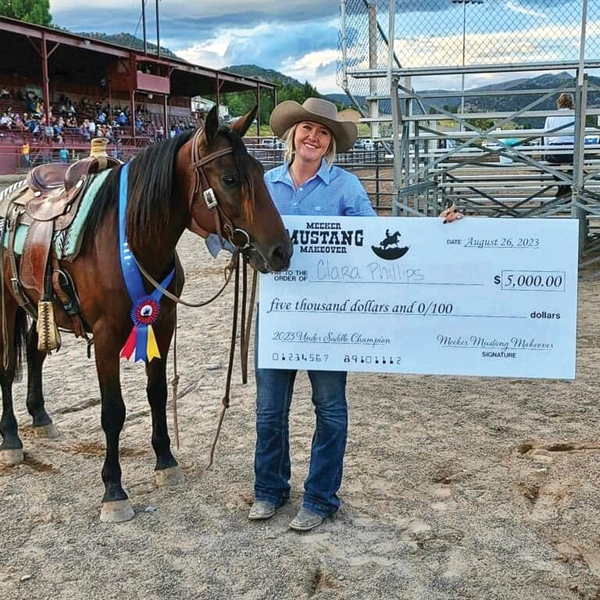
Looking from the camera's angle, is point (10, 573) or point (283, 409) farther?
point (283, 409)

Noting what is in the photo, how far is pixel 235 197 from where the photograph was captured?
114 inches

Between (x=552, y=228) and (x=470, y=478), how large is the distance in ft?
4.75

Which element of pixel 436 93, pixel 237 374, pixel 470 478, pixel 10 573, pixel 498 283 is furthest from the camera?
pixel 436 93

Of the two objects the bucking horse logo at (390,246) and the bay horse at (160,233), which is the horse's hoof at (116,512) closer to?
the bay horse at (160,233)

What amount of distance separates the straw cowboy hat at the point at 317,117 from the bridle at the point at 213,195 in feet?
1.04

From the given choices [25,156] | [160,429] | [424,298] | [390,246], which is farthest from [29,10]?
[424,298]

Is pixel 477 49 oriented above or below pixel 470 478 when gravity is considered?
above

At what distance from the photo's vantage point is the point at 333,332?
3.17 metres

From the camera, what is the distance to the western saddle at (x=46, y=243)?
11.3ft

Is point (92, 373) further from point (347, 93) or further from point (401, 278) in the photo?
point (347, 93)

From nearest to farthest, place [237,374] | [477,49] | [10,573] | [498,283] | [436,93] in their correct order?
1. [10,573]
2. [498,283]
3. [237,374]
4. [477,49]
5. [436,93]

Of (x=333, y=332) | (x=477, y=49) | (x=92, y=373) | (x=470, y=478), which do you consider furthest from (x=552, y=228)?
(x=477, y=49)

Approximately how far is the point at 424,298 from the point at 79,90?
40191 millimetres

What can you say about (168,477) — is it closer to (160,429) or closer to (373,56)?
(160,429)
